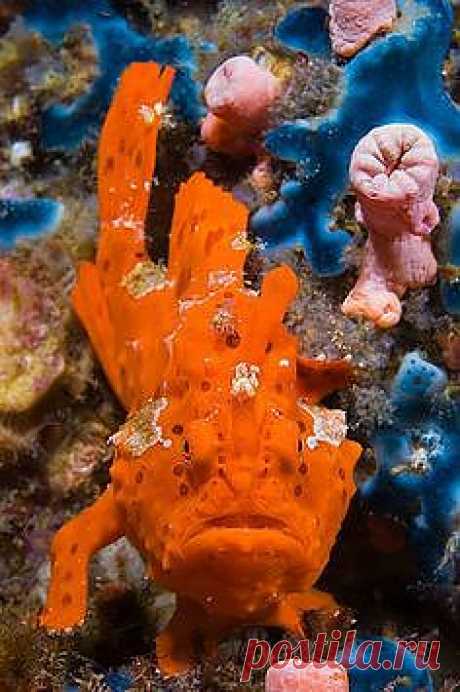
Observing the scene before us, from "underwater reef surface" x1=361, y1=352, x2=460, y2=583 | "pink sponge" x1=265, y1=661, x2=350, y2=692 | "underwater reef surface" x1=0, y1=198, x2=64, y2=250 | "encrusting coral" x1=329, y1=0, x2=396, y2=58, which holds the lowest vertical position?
"pink sponge" x1=265, y1=661, x2=350, y2=692

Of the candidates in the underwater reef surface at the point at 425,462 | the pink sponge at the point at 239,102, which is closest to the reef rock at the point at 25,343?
the pink sponge at the point at 239,102

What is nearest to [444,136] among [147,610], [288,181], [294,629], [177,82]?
[288,181]

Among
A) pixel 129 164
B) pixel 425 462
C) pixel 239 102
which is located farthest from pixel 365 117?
pixel 425 462

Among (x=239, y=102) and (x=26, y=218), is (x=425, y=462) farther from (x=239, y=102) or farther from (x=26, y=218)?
(x=26, y=218)

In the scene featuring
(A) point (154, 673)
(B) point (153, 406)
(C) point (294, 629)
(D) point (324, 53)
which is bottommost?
(A) point (154, 673)

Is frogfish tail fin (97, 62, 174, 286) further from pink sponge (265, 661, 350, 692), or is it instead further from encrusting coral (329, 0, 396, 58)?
pink sponge (265, 661, 350, 692)

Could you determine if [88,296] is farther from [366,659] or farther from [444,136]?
[366,659]

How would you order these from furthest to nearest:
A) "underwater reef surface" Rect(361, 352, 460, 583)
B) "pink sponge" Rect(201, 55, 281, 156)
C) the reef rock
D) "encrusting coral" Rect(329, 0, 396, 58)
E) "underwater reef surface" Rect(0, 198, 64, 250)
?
"underwater reef surface" Rect(0, 198, 64, 250) → the reef rock → "pink sponge" Rect(201, 55, 281, 156) → "encrusting coral" Rect(329, 0, 396, 58) → "underwater reef surface" Rect(361, 352, 460, 583)

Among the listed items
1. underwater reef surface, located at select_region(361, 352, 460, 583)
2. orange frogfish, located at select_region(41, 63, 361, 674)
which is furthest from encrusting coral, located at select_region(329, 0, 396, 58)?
underwater reef surface, located at select_region(361, 352, 460, 583)
